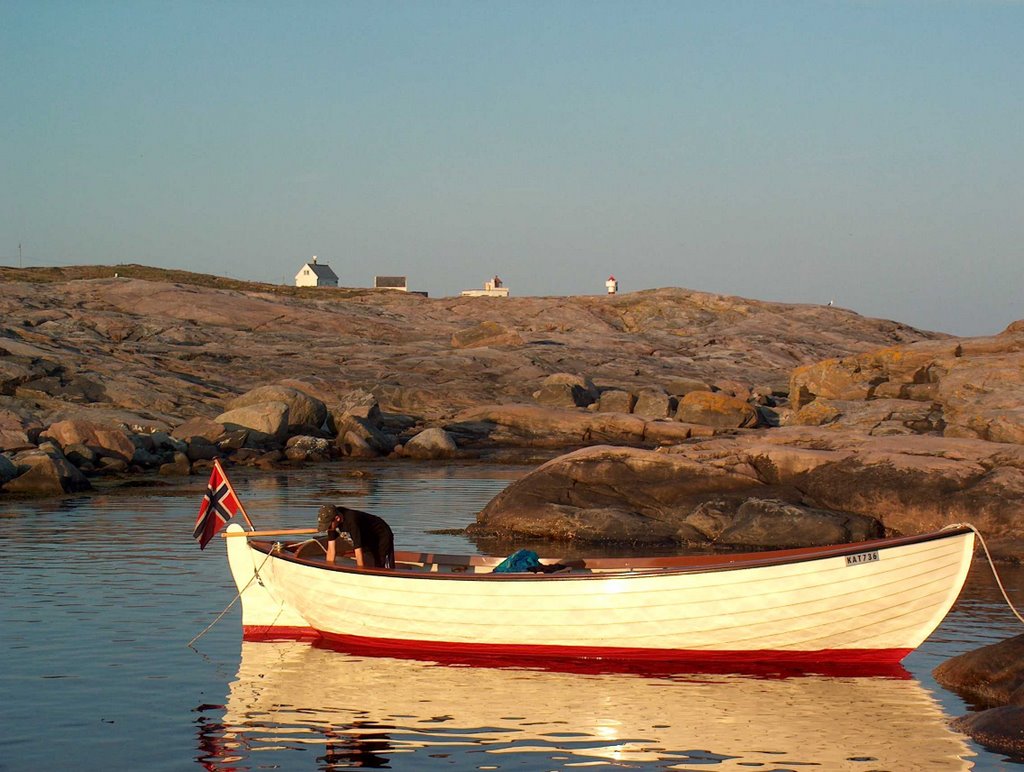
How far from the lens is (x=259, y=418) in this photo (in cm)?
4466

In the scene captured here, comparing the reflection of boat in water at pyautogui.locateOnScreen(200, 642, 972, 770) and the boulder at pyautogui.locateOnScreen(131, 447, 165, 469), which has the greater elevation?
the boulder at pyautogui.locateOnScreen(131, 447, 165, 469)

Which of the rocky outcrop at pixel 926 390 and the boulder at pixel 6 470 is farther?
the boulder at pixel 6 470

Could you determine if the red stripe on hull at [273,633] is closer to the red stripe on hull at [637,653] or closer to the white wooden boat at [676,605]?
the white wooden boat at [676,605]

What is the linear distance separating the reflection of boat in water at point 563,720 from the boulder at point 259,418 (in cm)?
2897

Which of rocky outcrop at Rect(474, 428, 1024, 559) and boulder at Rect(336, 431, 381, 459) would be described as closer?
rocky outcrop at Rect(474, 428, 1024, 559)

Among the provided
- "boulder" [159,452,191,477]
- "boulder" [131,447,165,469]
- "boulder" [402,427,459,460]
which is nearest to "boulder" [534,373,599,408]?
"boulder" [402,427,459,460]

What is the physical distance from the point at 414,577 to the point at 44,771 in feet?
18.1

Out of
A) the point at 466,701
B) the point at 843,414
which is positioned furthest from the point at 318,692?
the point at 843,414

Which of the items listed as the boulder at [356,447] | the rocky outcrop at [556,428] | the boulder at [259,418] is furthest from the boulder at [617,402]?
the boulder at [259,418]

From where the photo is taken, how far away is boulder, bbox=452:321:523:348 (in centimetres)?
7094

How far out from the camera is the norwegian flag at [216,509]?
17.7m

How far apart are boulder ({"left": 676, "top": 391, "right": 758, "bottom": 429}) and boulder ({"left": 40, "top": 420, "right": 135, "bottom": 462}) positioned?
22523 millimetres

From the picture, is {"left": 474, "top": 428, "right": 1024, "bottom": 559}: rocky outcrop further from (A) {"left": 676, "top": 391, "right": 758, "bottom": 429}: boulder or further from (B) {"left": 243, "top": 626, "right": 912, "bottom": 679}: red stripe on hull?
(A) {"left": 676, "top": 391, "right": 758, "bottom": 429}: boulder

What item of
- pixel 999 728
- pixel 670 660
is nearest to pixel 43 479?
pixel 670 660
